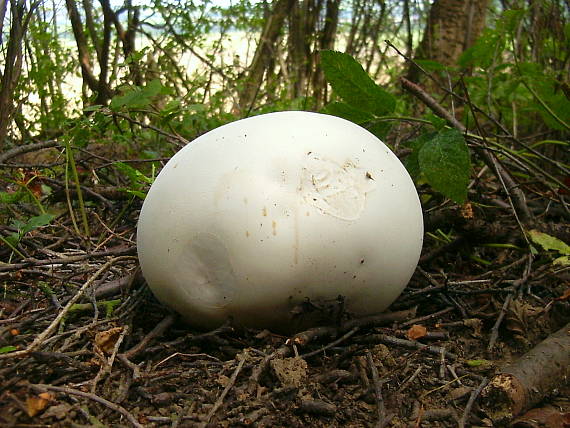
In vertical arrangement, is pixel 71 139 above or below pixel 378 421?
above

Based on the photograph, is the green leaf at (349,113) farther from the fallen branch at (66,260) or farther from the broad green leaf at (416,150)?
the fallen branch at (66,260)

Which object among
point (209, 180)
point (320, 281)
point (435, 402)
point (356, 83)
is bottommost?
point (435, 402)

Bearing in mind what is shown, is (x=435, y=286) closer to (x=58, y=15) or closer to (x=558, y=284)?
(x=558, y=284)

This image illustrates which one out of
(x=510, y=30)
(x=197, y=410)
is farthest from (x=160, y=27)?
(x=197, y=410)

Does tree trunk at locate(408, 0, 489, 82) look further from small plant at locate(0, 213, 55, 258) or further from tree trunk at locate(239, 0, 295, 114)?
small plant at locate(0, 213, 55, 258)

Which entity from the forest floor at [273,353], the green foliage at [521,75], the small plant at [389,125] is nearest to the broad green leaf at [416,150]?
the small plant at [389,125]

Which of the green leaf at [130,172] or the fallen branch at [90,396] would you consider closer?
the fallen branch at [90,396]

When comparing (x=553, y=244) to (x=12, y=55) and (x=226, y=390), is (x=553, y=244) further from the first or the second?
(x=12, y=55)

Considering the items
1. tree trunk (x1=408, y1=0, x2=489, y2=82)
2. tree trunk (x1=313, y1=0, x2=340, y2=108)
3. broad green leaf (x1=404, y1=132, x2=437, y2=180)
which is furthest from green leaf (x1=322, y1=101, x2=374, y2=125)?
tree trunk (x1=313, y1=0, x2=340, y2=108)
